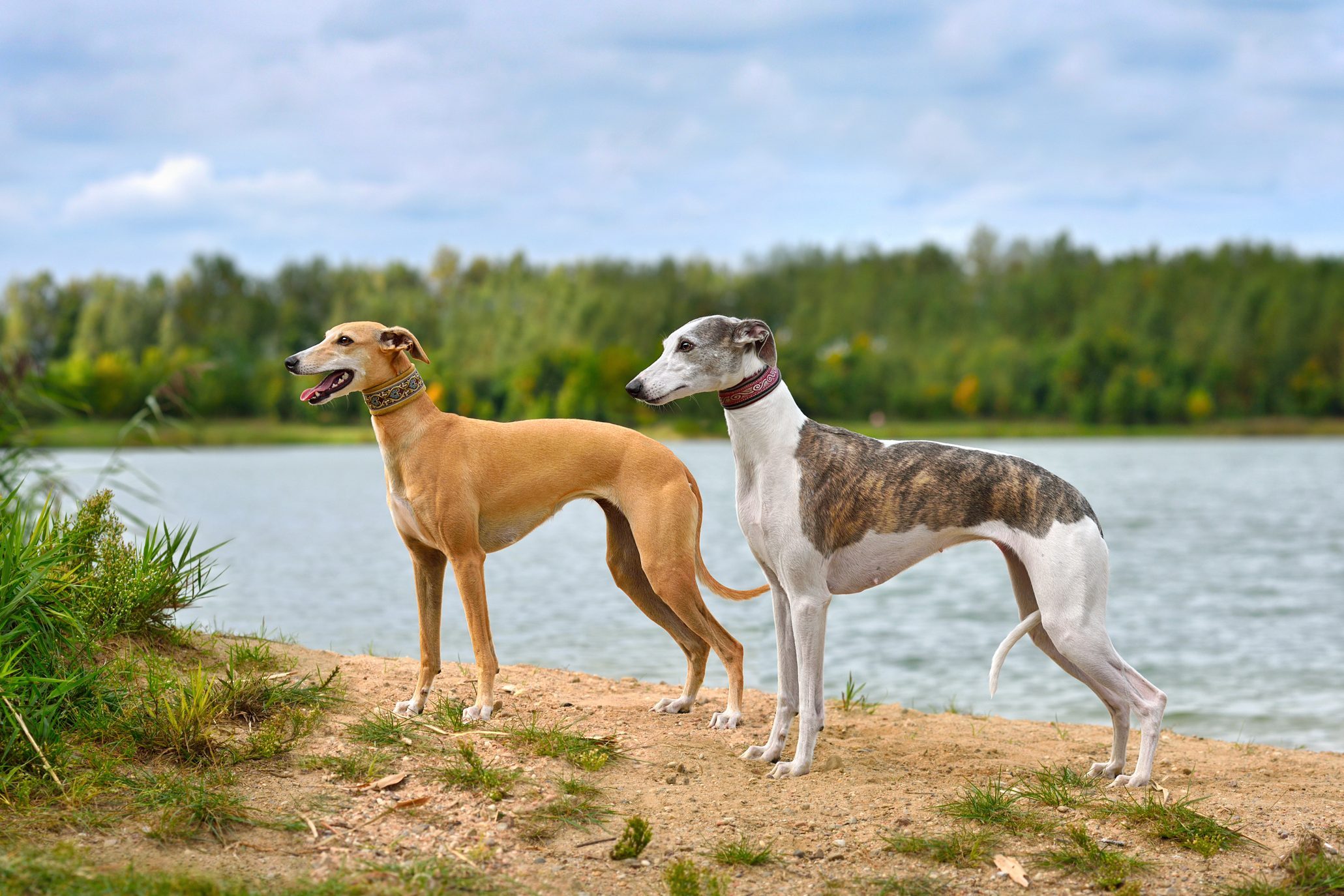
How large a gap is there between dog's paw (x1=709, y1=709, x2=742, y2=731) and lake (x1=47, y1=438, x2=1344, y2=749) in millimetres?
2676

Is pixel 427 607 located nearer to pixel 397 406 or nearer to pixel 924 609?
pixel 397 406

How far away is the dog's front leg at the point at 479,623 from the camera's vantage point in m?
6.19

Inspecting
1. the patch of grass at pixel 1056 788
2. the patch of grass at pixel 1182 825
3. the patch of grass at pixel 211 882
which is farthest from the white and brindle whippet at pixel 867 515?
the patch of grass at pixel 211 882

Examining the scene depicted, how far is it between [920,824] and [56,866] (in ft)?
12.3

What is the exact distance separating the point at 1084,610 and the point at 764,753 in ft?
6.12

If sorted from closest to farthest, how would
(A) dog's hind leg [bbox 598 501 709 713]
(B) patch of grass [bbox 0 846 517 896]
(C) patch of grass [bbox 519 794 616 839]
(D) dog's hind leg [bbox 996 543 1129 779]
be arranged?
(B) patch of grass [bbox 0 846 517 896], (C) patch of grass [bbox 519 794 616 839], (D) dog's hind leg [bbox 996 543 1129 779], (A) dog's hind leg [bbox 598 501 709 713]

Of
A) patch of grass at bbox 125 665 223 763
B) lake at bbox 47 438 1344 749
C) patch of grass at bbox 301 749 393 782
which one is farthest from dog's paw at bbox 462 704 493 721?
lake at bbox 47 438 1344 749

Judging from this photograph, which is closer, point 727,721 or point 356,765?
point 356,765

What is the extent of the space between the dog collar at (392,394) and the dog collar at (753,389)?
70.9 inches

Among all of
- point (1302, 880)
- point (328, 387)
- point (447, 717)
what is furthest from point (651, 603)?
point (1302, 880)

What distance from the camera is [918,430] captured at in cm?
6831

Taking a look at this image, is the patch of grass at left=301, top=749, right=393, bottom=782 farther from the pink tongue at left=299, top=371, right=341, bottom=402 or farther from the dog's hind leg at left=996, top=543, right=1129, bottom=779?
the dog's hind leg at left=996, top=543, right=1129, bottom=779

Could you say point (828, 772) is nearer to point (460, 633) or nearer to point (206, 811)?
point (206, 811)

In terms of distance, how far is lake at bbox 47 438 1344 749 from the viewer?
10508 mm
